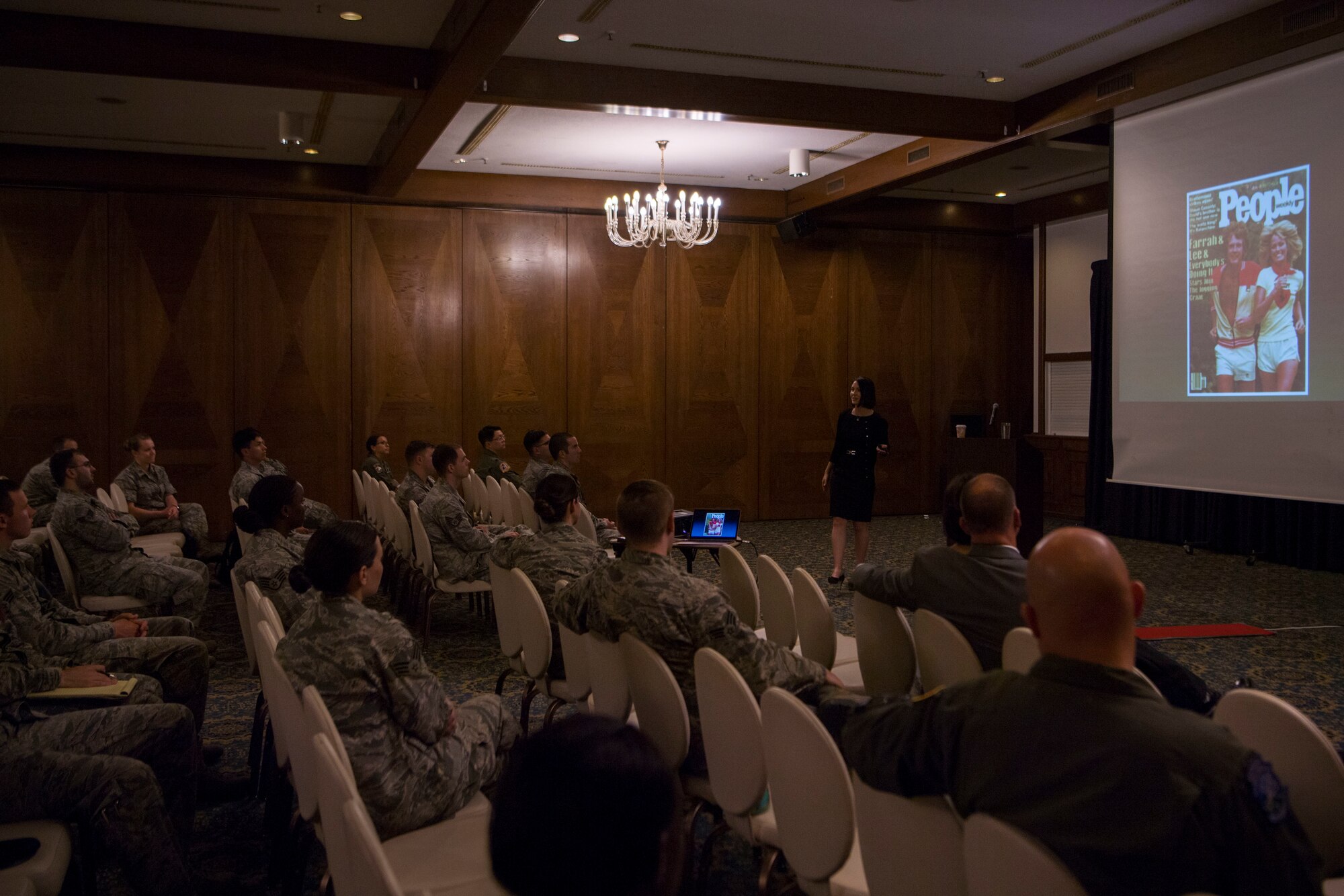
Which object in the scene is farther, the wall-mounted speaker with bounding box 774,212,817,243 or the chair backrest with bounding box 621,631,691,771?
the wall-mounted speaker with bounding box 774,212,817,243

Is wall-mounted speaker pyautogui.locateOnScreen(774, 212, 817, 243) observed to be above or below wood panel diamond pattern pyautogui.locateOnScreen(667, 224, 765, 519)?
above

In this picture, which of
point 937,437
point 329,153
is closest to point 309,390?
point 329,153

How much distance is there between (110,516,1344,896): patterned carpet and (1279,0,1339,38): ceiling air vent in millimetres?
3519

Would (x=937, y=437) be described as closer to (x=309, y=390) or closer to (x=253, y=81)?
(x=309, y=390)

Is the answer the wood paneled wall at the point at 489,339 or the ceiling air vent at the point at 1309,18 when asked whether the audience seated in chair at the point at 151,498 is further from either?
the ceiling air vent at the point at 1309,18

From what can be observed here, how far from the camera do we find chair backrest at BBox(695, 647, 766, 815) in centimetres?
225

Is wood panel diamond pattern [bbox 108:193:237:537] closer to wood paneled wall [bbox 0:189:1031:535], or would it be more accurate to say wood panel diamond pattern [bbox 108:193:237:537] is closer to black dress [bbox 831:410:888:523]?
wood paneled wall [bbox 0:189:1031:535]

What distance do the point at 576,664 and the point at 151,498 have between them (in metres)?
5.90

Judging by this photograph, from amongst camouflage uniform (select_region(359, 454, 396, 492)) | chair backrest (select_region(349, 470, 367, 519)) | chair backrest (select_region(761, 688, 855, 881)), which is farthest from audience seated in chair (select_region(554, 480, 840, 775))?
camouflage uniform (select_region(359, 454, 396, 492))

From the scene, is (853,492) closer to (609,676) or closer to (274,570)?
(274,570)

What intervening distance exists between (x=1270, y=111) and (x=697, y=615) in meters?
5.45

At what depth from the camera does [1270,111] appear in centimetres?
605

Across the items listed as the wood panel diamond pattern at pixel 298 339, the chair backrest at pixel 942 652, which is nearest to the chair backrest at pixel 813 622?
the chair backrest at pixel 942 652

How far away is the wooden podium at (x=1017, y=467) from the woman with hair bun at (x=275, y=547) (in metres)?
5.75
